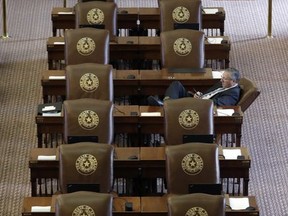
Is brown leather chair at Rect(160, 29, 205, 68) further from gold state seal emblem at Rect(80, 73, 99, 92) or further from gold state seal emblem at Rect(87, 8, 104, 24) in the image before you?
gold state seal emblem at Rect(80, 73, 99, 92)

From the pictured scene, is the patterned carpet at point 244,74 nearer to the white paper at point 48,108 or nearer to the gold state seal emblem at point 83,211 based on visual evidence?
Answer: the white paper at point 48,108

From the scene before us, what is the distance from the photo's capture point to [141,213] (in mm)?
10320

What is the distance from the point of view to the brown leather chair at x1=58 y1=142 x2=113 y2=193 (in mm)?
10617

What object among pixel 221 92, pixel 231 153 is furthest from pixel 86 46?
pixel 231 153

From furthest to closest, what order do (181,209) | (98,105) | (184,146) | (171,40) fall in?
(171,40) → (98,105) → (184,146) → (181,209)

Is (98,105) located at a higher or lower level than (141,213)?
higher

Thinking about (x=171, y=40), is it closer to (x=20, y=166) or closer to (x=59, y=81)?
(x=59, y=81)

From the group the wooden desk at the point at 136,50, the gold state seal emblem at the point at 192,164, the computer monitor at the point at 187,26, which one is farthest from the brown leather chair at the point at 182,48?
the gold state seal emblem at the point at 192,164

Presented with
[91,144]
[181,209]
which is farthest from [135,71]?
[181,209]

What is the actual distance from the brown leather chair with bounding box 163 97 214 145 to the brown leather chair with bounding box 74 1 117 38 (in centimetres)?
269

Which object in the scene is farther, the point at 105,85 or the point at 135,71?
the point at 135,71

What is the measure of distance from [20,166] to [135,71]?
1754mm

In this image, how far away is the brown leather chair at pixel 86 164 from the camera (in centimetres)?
1062

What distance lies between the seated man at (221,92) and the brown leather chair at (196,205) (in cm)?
254
